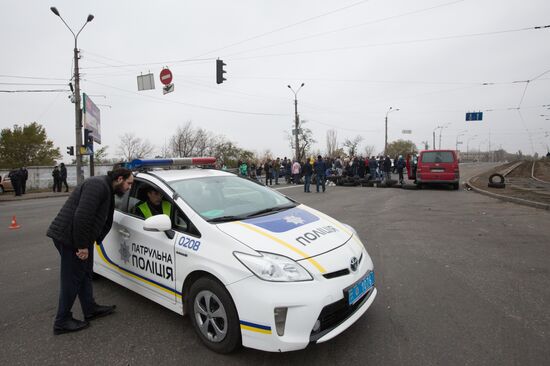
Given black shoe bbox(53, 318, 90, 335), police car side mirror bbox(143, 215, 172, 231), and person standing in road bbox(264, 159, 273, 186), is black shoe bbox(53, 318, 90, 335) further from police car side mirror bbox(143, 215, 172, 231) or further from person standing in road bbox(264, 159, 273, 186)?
person standing in road bbox(264, 159, 273, 186)

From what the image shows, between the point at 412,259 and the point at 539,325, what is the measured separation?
2.12 meters

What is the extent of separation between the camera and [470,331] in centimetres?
304

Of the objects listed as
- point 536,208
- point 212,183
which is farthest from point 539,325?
point 536,208

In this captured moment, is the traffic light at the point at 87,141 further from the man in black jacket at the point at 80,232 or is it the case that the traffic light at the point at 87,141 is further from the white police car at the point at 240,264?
the man in black jacket at the point at 80,232

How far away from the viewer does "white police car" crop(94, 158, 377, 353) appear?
2492 mm

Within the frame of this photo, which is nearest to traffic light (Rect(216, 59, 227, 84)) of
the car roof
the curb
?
the curb

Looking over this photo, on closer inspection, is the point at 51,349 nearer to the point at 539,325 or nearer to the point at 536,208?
the point at 539,325

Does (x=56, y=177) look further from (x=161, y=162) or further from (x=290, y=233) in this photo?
(x=290, y=233)

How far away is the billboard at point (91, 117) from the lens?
22.9 meters

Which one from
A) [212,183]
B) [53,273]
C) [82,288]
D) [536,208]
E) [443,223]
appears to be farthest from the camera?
[536,208]

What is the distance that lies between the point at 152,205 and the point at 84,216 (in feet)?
2.42

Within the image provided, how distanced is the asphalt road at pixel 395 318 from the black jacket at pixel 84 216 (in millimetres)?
929

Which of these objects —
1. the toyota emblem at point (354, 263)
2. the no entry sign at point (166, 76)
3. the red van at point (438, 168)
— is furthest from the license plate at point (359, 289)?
the no entry sign at point (166, 76)

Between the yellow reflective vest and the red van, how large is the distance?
15.3m
